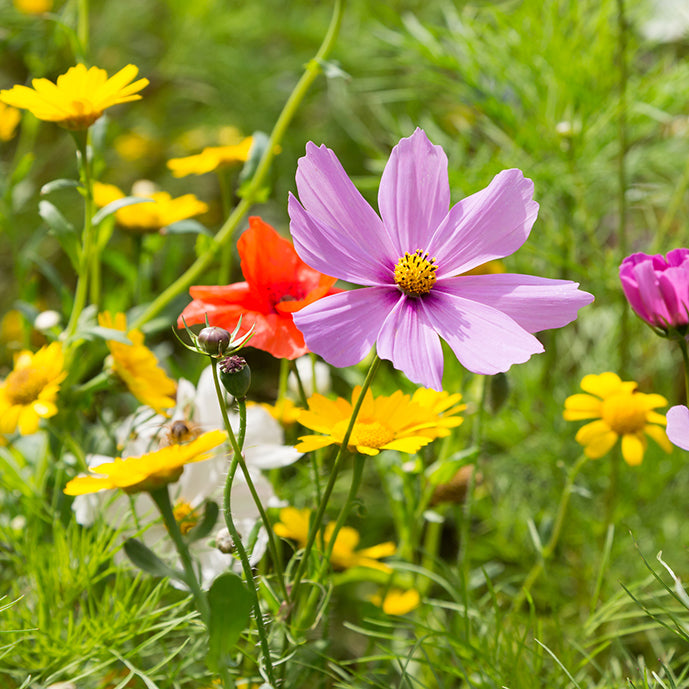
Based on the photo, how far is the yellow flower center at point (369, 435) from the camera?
1.20ft

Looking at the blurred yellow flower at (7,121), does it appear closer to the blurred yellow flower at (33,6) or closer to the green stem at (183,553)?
the blurred yellow flower at (33,6)

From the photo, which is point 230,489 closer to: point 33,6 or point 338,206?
point 338,206

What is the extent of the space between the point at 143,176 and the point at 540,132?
2.55ft

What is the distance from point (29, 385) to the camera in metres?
0.46

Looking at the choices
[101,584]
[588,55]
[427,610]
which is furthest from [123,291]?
[588,55]

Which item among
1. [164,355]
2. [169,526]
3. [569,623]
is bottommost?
[569,623]

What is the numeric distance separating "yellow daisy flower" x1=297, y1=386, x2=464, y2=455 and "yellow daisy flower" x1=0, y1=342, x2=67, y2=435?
0.55ft

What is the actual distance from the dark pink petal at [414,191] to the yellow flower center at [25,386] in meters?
0.24

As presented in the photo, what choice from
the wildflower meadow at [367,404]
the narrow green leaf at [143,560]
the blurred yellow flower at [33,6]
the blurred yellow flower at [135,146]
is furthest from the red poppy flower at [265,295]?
the blurred yellow flower at [135,146]

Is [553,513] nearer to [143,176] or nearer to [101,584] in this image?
[101,584]

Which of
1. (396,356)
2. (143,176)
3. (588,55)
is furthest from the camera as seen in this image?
(143,176)

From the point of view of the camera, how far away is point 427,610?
1.72ft

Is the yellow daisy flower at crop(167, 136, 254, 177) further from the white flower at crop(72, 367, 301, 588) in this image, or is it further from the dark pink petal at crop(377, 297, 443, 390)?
the dark pink petal at crop(377, 297, 443, 390)

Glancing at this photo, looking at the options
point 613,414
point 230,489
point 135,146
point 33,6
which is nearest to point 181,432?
point 230,489
